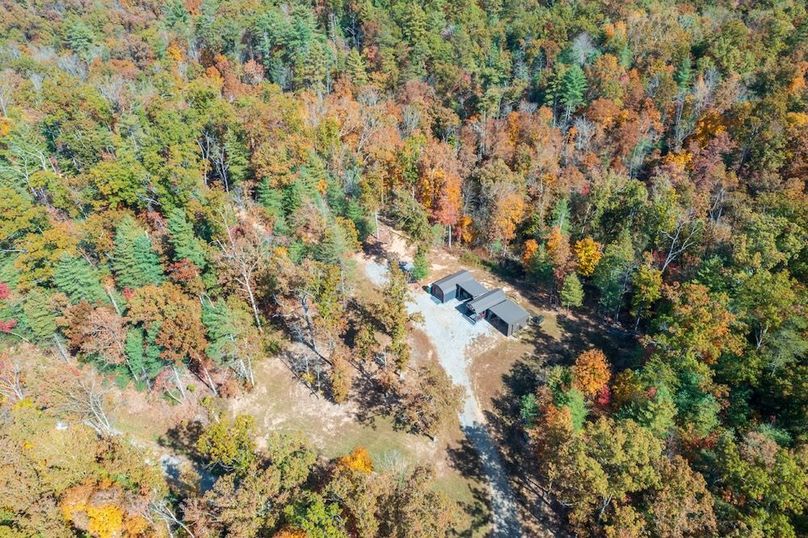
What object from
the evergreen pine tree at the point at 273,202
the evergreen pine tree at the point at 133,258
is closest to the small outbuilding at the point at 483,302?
the evergreen pine tree at the point at 273,202

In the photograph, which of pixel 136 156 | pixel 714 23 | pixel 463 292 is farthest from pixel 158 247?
pixel 714 23

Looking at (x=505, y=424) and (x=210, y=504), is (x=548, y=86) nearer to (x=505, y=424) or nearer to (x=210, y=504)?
(x=505, y=424)

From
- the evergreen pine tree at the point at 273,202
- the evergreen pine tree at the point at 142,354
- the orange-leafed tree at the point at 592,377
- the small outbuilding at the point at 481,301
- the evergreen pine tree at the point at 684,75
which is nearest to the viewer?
the orange-leafed tree at the point at 592,377

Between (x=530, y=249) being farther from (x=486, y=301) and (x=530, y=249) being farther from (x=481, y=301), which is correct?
(x=481, y=301)

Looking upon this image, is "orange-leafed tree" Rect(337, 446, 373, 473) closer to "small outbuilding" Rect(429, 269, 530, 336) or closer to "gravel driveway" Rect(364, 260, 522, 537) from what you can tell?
"gravel driveway" Rect(364, 260, 522, 537)

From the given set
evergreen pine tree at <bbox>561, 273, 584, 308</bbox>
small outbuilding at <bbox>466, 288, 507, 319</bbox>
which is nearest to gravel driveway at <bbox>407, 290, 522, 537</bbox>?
small outbuilding at <bbox>466, 288, 507, 319</bbox>

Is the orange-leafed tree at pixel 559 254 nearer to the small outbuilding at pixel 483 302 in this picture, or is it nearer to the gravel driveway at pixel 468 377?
the small outbuilding at pixel 483 302
